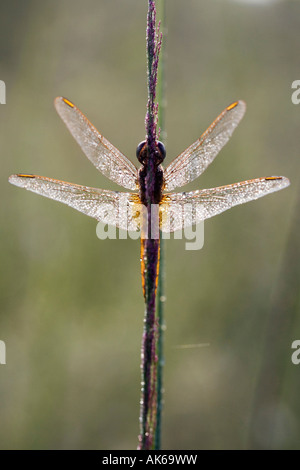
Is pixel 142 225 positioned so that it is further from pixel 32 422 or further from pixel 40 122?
pixel 40 122

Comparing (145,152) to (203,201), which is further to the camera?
(203,201)

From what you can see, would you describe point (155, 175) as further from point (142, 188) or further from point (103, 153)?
point (103, 153)

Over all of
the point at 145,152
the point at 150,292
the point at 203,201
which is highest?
the point at 145,152

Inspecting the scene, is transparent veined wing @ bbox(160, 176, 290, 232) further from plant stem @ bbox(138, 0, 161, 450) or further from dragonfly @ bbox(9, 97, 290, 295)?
plant stem @ bbox(138, 0, 161, 450)

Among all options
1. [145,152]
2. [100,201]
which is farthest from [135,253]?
[145,152]

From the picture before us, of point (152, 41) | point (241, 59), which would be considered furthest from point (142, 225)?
point (241, 59)

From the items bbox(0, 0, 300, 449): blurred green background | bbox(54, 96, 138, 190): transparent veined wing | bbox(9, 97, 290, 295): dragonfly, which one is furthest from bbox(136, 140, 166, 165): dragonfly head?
bbox(0, 0, 300, 449): blurred green background

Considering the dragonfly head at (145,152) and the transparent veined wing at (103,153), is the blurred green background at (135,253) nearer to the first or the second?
the transparent veined wing at (103,153)
